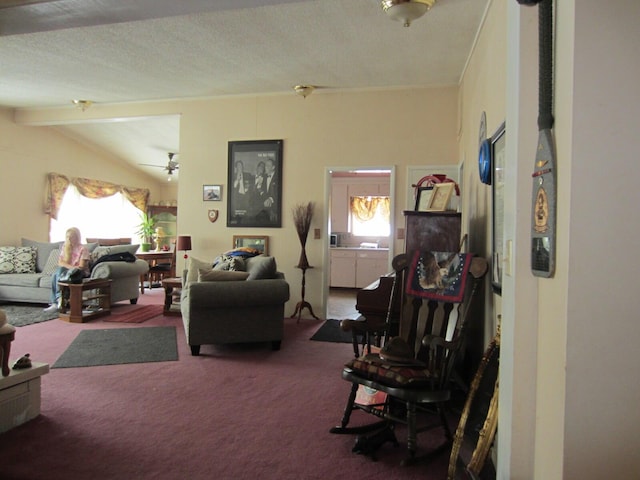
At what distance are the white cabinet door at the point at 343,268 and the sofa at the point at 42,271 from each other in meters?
3.46

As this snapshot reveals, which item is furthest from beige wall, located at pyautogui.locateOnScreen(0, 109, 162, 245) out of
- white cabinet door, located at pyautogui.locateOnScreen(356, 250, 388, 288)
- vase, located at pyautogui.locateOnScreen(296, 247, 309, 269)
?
white cabinet door, located at pyautogui.locateOnScreen(356, 250, 388, 288)

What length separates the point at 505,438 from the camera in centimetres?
149

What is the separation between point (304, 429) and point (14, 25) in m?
3.46

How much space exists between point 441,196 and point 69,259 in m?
4.90

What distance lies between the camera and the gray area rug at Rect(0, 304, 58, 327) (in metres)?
5.15

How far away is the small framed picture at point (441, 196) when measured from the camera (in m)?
3.01

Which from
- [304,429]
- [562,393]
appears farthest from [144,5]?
[562,393]

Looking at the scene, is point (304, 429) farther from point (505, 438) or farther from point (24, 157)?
point (24, 157)

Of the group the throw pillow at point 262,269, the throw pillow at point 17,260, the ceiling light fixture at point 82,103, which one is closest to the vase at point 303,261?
the throw pillow at point 262,269

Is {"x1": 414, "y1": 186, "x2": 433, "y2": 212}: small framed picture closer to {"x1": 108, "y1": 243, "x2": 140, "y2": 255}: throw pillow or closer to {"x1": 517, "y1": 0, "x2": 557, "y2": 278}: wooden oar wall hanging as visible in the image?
{"x1": 517, "y1": 0, "x2": 557, "y2": 278}: wooden oar wall hanging

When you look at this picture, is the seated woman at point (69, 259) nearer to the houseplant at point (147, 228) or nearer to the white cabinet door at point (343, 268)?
the houseplant at point (147, 228)

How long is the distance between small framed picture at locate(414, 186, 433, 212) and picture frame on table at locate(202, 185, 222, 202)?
3407 mm

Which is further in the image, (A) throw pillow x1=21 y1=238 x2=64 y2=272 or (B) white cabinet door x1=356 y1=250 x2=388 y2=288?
(B) white cabinet door x1=356 y1=250 x2=388 y2=288

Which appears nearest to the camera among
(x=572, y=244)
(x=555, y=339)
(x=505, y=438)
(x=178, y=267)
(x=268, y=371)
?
(x=572, y=244)
